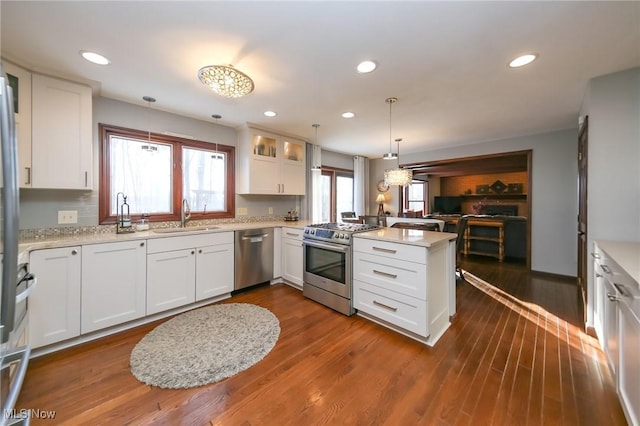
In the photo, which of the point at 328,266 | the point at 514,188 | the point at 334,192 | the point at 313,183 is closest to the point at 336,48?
the point at 328,266

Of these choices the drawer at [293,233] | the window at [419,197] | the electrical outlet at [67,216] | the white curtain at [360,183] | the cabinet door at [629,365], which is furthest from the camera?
the window at [419,197]

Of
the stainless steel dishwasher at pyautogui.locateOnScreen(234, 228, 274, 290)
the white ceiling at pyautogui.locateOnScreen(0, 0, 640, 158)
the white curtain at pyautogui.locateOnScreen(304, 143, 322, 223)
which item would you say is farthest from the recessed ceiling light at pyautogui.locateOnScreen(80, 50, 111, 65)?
the white curtain at pyautogui.locateOnScreen(304, 143, 322, 223)

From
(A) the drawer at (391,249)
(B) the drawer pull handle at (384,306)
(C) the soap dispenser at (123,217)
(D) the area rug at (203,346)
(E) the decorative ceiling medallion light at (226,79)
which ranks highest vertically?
(E) the decorative ceiling medallion light at (226,79)

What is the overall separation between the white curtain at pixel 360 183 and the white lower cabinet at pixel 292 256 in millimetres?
3053

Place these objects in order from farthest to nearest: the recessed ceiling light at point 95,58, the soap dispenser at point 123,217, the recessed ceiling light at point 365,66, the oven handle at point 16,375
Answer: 1. the soap dispenser at point 123,217
2. the recessed ceiling light at point 365,66
3. the recessed ceiling light at point 95,58
4. the oven handle at point 16,375

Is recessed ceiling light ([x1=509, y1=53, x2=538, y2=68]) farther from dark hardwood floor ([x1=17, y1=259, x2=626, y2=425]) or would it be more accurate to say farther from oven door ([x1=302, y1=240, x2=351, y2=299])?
dark hardwood floor ([x1=17, y1=259, x2=626, y2=425])

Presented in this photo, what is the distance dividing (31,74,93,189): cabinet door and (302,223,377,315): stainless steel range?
7.63ft

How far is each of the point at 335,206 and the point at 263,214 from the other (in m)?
2.12

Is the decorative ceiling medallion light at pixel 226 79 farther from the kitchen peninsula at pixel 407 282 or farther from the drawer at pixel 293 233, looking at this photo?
the drawer at pixel 293 233

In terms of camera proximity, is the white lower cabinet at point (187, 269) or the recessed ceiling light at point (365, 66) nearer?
the recessed ceiling light at point (365, 66)

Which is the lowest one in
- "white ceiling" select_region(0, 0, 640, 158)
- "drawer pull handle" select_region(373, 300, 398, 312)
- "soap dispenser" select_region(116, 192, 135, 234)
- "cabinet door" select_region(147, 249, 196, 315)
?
"drawer pull handle" select_region(373, 300, 398, 312)

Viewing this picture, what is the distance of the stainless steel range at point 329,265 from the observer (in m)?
2.59

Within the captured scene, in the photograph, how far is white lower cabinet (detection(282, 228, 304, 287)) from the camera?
3303 mm

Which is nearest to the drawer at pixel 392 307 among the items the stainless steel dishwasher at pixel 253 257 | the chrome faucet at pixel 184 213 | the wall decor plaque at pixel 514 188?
the stainless steel dishwasher at pixel 253 257
